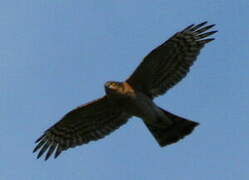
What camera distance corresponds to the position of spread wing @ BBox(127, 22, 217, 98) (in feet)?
75.6

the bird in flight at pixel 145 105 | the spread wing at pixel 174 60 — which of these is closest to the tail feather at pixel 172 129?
the bird in flight at pixel 145 105

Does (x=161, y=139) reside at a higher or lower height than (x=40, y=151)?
lower

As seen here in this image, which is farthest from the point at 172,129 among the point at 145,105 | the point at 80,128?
the point at 80,128

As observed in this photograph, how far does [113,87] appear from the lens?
74.0 ft

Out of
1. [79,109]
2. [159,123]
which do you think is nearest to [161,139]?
[159,123]

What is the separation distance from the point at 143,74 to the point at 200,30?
5.47ft

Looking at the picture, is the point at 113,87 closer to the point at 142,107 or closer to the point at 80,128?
the point at 142,107

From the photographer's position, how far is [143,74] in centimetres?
2288

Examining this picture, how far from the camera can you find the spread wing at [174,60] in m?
23.0

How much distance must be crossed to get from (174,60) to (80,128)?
275 cm

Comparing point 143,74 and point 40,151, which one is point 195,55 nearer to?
point 143,74

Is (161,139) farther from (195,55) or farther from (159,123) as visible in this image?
(195,55)

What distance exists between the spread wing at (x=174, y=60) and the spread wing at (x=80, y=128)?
92cm

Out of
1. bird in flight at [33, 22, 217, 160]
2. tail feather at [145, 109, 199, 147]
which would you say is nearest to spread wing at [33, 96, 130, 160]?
bird in flight at [33, 22, 217, 160]
